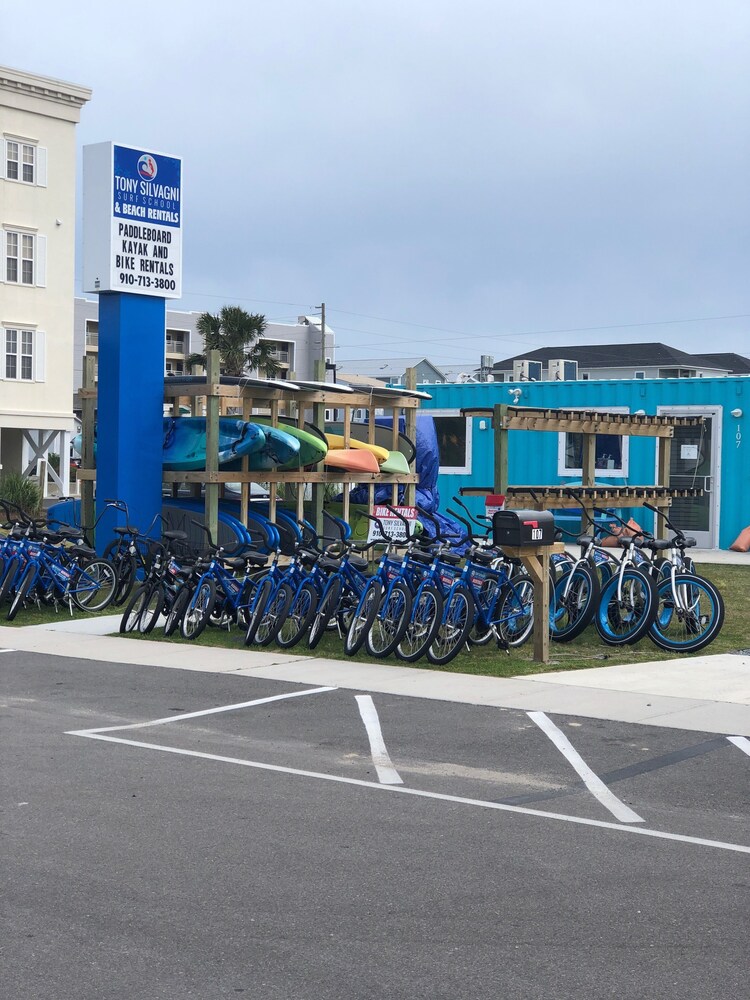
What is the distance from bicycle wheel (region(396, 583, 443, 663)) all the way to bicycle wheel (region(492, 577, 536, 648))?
31.7 inches

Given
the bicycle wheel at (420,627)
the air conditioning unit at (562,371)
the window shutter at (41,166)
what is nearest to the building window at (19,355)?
the window shutter at (41,166)

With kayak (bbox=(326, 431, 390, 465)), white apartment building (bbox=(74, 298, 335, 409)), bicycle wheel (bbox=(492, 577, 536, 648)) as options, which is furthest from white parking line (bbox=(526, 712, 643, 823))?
white apartment building (bbox=(74, 298, 335, 409))

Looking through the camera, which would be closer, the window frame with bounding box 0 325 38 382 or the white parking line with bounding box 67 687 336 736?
the white parking line with bounding box 67 687 336 736

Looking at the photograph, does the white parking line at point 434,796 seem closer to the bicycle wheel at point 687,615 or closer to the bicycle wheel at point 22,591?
the bicycle wheel at point 687,615

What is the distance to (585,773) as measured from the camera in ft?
26.2

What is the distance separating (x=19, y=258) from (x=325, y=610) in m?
34.6

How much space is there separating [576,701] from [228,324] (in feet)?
219

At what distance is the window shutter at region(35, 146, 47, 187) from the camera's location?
44.2 metres

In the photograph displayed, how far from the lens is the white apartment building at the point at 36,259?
43.6 metres

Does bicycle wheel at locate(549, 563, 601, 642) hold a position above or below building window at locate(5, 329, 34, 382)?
below

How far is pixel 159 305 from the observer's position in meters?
19.0

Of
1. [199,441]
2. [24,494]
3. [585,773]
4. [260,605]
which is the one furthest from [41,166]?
[585,773]

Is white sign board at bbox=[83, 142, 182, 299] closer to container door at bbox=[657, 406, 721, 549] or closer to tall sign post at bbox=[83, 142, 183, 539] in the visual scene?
tall sign post at bbox=[83, 142, 183, 539]

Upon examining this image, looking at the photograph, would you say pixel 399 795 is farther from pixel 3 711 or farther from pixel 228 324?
pixel 228 324
